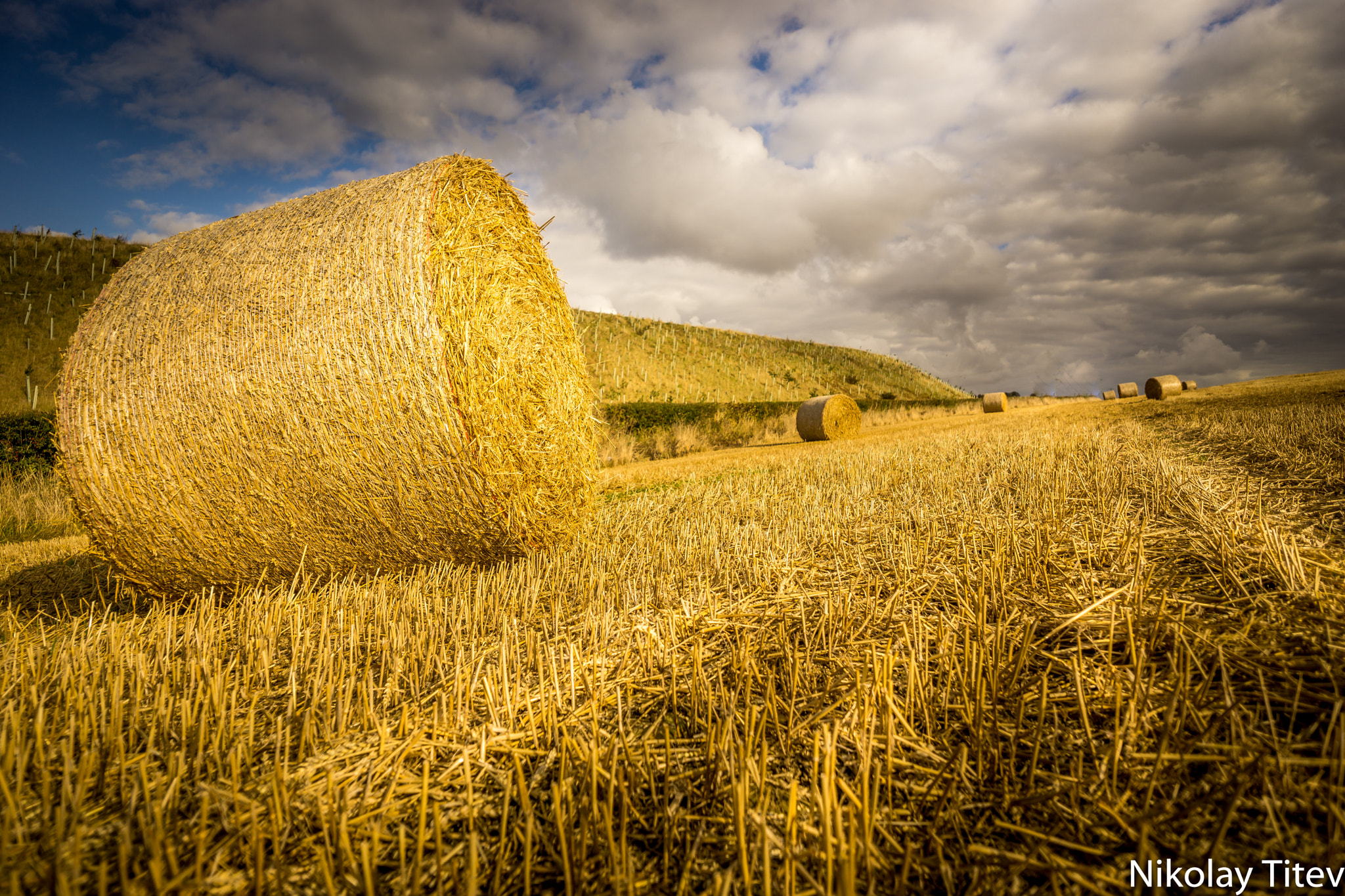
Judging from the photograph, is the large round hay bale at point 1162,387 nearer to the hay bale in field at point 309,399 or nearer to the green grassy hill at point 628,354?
the green grassy hill at point 628,354

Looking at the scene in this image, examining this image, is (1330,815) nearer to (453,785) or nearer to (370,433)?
(453,785)

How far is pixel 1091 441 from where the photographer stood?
28.7 ft

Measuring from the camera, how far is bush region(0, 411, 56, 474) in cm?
1080

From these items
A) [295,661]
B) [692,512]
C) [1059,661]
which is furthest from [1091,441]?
[295,661]

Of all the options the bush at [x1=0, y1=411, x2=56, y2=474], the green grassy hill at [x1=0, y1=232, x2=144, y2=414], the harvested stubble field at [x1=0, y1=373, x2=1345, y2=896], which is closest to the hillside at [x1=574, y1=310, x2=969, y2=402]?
the bush at [x1=0, y1=411, x2=56, y2=474]

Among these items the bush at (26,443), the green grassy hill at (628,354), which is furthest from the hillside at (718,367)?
the bush at (26,443)

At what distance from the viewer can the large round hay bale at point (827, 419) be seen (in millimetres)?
18594

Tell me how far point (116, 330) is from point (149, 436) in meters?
0.93

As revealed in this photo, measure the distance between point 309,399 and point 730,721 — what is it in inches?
142

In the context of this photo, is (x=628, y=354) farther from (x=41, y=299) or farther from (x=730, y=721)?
(x=730, y=721)

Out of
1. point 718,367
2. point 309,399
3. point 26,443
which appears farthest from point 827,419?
point 718,367

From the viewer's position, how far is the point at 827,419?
61.1 ft

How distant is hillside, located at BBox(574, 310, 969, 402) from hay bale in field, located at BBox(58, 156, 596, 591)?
2359cm

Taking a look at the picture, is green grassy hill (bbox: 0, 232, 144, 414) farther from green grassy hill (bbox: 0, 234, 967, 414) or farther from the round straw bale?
the round straw bale
